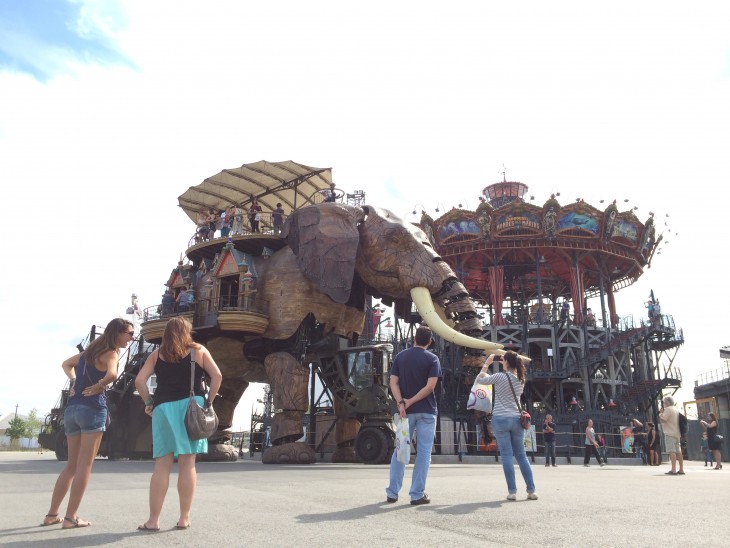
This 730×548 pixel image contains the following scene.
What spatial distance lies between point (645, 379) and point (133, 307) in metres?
30.5

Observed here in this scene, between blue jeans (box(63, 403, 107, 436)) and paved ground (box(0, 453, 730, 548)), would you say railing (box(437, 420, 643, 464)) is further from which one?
blue jeans (box(63, 403, 107, 436))

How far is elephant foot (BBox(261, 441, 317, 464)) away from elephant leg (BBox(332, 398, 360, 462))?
239 cm

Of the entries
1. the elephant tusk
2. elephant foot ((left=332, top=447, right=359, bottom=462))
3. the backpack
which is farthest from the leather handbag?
elephant foot ((left=332, top=447, right=359, bottom=462))

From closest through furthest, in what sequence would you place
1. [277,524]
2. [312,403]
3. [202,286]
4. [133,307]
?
[277,524], [202,286], [312,403], [133,307]

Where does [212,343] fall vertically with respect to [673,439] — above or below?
above

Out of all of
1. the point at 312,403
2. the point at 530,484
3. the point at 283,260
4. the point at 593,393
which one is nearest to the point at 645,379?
the point at 593,393

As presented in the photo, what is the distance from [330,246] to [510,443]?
25.7 feet

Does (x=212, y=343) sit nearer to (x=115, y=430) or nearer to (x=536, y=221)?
(x=115, y=430)

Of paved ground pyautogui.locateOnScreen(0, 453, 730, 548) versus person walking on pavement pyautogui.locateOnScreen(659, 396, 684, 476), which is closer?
paved ground pyautogui.locateOnScreen(0, 453, 730, 548)

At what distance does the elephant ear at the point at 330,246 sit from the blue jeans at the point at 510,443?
7.28 meters

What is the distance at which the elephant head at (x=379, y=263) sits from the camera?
42.0ft

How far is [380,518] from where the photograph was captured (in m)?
4.56

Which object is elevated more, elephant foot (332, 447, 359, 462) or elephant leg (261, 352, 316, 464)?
elephant leg (261, 352, 316, 464)

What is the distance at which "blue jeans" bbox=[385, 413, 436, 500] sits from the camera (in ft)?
17.9
